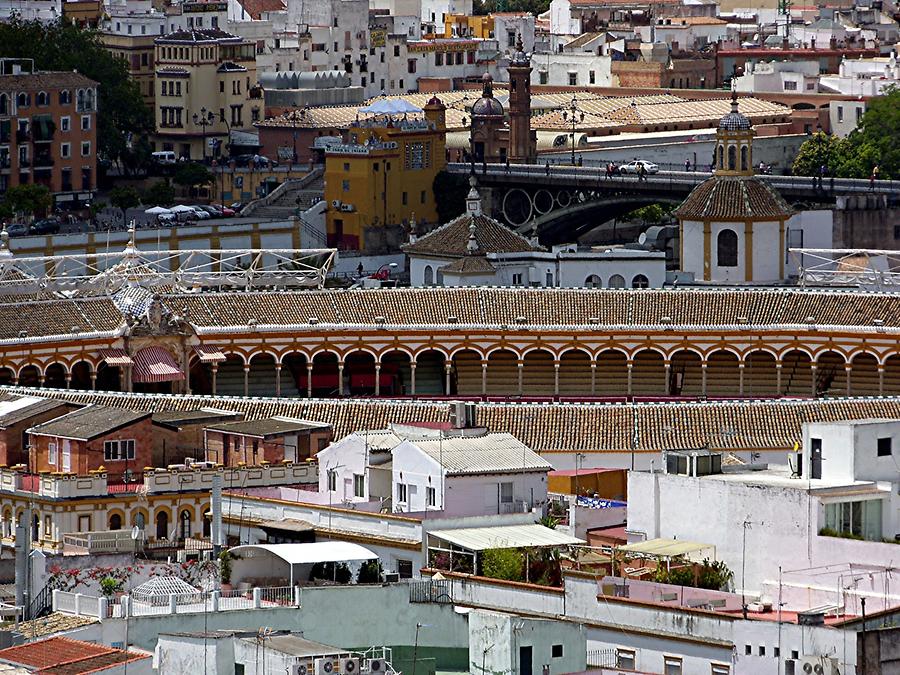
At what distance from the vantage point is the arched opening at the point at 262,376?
130 meters

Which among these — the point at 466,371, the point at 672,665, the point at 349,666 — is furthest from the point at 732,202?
the point at 349,666

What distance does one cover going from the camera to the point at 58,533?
3501 inches

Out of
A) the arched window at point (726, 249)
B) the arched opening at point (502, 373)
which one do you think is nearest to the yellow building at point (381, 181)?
the arched window at point (726, 249)

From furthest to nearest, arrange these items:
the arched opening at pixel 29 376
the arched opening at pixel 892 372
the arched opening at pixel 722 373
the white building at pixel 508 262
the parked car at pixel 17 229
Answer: the parked car at pixel 17 229, the white building at pixel 508 262, the arched opening at pixel 722 373, the arched opening at pixel 892 372, the arched opening at pixel 29 376

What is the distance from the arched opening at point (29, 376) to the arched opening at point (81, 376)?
1567 millimetres

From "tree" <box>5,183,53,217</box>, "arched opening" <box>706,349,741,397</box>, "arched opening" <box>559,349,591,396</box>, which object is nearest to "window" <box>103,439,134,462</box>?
"arched opening" <box>559,349,591,396</box>

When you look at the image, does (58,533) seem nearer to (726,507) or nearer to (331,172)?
(726,507)

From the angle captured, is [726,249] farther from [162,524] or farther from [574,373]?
[162,524]

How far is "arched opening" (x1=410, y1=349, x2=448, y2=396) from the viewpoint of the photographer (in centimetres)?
13162

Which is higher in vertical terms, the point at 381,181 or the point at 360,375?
the point at 381,181

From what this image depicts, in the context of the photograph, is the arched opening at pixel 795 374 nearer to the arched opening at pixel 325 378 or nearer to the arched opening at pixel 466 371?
the arched opening at pixel 466 371

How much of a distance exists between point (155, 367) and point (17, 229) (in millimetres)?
54687

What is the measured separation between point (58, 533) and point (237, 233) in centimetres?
8969

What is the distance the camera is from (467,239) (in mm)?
145125
